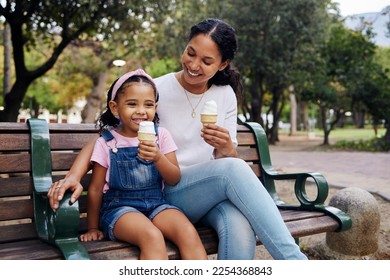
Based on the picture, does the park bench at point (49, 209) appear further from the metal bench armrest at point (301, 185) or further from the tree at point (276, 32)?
the tree at point (276, 32)

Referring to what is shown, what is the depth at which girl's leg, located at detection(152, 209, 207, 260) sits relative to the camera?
7.65 ft

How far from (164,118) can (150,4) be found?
715 centimetres

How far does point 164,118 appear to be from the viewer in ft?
9.56

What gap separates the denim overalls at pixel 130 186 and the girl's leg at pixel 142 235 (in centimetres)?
11

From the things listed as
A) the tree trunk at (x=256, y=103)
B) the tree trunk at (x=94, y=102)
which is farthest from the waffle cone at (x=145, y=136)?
the tree trunk at (x=94, y=102)

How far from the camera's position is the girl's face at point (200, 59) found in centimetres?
270

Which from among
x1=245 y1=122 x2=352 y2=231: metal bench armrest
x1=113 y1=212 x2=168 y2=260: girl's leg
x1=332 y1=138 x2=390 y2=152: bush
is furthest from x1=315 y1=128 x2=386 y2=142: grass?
x1=113 y1=212 x2=168 y2=260: girl's leg

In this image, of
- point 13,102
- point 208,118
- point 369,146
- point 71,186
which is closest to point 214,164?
point 208,118

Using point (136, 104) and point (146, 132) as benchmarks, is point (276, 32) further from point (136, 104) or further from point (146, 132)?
point (146, 132)

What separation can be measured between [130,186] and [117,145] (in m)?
0.23

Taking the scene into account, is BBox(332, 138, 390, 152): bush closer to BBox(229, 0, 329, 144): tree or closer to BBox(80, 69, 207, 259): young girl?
BBox(229, 0, 329, 144): tree

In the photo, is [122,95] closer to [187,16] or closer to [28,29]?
[28,29]

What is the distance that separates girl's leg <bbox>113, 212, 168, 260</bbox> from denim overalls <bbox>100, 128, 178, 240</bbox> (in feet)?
0.38
